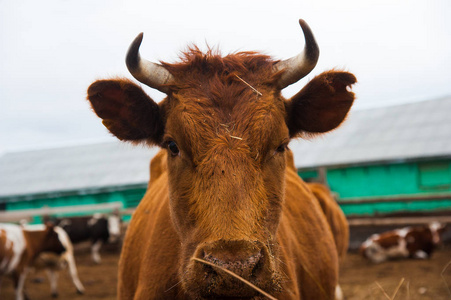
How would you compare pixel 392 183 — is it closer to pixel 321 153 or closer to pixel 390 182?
pixel 390 182

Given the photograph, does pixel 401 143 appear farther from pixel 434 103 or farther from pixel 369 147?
pixel 434 103

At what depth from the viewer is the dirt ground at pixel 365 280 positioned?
22.8ft

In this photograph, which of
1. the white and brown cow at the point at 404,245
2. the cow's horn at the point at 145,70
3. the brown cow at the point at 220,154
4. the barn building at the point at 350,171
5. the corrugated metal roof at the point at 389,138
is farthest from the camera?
the corrugated metal roof at the point at 389,138

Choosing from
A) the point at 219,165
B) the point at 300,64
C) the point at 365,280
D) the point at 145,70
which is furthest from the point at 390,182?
the point at 219,165

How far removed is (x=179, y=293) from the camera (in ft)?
8.53

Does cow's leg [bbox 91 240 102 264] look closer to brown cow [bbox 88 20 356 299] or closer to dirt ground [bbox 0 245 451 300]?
dirt ground [bbox 0 245 451 300]

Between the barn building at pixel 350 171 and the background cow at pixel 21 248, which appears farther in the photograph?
the barn building at pixel 350 171

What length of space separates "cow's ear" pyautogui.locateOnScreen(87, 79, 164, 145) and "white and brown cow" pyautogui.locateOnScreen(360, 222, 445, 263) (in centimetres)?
882

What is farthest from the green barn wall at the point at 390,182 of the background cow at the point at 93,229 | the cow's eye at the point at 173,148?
the cow's eye at the point at 173,148

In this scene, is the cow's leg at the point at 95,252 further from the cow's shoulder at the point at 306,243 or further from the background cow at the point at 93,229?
the cow's shoulder at the point at 306,243

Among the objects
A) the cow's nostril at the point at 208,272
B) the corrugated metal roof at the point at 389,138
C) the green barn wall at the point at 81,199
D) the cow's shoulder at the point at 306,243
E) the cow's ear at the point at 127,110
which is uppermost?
the cow's ear at the point at 127,110

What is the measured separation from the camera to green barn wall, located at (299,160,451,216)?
15945mm

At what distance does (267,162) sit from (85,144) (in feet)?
106

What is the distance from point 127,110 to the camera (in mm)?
2828
